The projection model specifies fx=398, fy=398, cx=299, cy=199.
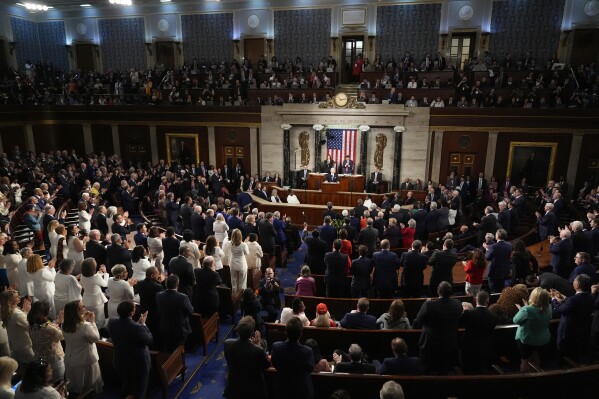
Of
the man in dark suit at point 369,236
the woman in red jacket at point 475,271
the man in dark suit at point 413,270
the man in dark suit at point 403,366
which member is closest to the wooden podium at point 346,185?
the man in dark suit at point 369,236

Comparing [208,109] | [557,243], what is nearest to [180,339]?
[557,243]

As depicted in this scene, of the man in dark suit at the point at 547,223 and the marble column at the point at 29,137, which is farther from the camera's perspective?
the marble column at the point at 29,137

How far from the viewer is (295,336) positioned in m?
3.65

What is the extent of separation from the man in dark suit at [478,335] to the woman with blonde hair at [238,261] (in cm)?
390

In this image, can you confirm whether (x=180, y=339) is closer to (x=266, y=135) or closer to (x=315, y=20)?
(x=266, y=135)

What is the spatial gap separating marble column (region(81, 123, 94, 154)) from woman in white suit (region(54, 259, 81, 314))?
16.4 metres

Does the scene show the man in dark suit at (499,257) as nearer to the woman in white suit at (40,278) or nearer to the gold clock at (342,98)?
the woman in white suit at (40,278)

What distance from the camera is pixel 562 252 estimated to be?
6859mm

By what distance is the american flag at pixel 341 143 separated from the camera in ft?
53.6

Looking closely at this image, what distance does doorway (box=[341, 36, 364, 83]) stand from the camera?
19.7m

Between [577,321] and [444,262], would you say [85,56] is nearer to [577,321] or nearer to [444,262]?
[444,262]

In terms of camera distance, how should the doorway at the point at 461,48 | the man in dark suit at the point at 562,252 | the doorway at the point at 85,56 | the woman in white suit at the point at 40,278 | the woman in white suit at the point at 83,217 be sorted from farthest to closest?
the doorway at the point at 85,56, the doorway at the point at 461,48, the woman in white suit at the point at 83,217, the man in dark suit at the point at 562,252, the woman in white suit at the point at 40,278

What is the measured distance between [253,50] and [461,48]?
1028 cm

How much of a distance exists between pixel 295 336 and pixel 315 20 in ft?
62.6
